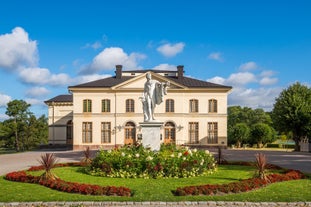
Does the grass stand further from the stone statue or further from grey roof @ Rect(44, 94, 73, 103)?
grey roof @ Rect(44, 94, 73, 103)

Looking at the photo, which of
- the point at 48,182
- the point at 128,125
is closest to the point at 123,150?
the point at 48,182

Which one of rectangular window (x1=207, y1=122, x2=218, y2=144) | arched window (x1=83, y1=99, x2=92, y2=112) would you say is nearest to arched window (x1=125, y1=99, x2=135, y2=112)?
arched window (x1=83, y1=99, x2=92, y2=112)

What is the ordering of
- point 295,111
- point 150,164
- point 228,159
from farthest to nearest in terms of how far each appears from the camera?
1. point 295,111
2. point 228,159
3. point 150,164

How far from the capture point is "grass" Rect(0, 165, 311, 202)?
9547 mm

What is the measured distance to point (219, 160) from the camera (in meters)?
19.7

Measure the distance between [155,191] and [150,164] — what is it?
122 inches

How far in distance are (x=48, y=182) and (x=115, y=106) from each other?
97.6 ft

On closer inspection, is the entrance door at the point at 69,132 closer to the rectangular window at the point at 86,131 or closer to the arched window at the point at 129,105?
the rectangular window at the point at 86,131

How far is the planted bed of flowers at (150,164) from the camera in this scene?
540 inches

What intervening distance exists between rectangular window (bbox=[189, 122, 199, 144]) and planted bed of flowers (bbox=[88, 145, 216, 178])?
25.9m

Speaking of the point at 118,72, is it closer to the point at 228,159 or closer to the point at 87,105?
the point at 87,105

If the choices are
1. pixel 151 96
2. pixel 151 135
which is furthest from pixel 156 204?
pixel 151 96

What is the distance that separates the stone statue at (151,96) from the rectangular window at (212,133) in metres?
25.0

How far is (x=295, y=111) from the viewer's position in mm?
35719
